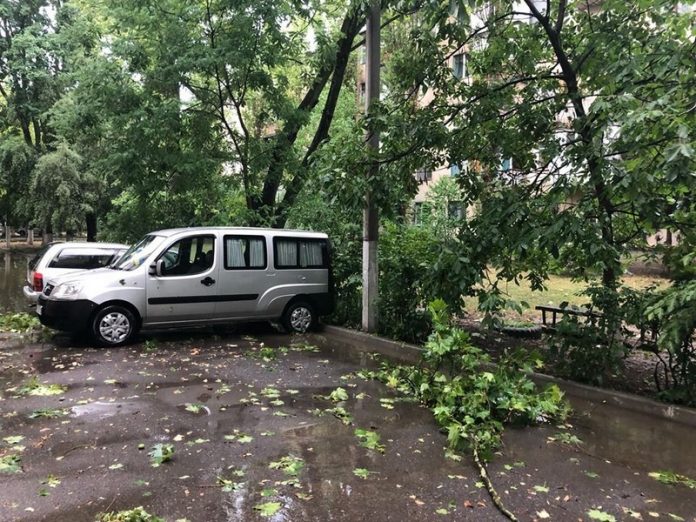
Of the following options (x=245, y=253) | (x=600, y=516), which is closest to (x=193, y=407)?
(x=600, y=516)

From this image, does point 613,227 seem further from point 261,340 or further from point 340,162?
point 261,340

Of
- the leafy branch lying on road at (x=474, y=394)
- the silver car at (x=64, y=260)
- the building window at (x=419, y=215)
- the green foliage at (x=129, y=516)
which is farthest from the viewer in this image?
the building window at (x=419, y=215)

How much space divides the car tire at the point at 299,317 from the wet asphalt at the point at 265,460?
3.26 metres

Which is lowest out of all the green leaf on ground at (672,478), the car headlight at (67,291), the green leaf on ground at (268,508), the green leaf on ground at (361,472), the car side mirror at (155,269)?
the green leaf on ground at (672,478)

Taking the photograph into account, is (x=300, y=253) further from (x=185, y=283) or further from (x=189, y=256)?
(x=185, y=283)

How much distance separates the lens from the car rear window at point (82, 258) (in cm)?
1136

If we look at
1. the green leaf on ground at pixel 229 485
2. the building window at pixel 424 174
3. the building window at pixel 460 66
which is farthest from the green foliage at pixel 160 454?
the building window at pixel 460 66

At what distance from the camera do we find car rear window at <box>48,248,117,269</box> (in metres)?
11.4

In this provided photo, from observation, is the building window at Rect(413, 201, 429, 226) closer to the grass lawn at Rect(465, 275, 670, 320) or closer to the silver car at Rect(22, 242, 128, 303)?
the grass lawn at Rect(465, 275, 670, 320)

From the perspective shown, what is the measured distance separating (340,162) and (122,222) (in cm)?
874

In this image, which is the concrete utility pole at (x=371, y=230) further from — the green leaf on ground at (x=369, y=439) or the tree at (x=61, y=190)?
the tree at (x=61, y=190)

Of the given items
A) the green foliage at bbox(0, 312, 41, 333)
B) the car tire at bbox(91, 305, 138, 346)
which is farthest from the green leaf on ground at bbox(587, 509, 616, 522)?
the green foliage at bbox(0, 312, 41, 333)

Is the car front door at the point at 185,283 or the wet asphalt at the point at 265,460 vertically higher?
the car front door at the point at 185,283

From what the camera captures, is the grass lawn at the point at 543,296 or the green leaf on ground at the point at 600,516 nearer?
the green leaf on ground at the point at 600,516
